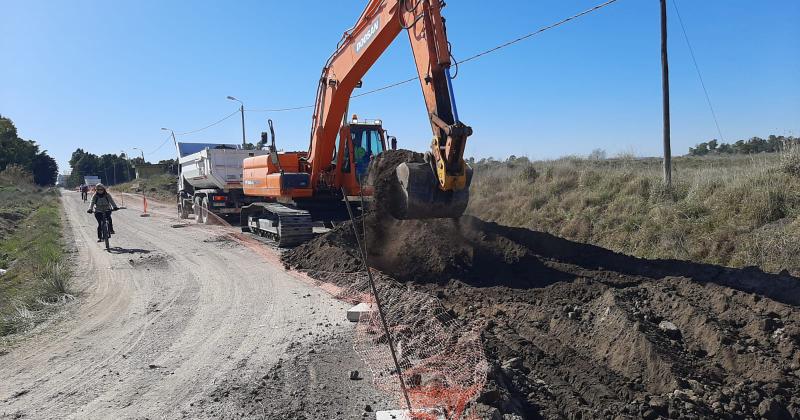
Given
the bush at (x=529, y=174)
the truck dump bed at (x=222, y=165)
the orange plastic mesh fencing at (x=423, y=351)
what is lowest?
the orange plastic mesh fencing at (x=423, y=351)

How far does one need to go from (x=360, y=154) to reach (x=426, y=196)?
228 inches

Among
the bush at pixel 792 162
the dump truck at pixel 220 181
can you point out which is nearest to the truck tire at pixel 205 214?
the dump truck at pixel 220 181

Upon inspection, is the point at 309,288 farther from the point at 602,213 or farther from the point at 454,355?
the point at 602,213

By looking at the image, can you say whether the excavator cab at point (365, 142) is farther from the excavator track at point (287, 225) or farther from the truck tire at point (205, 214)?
the truck tire at point (205, 214)

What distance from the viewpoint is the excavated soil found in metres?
4.22

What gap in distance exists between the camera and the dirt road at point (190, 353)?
15.2 ft

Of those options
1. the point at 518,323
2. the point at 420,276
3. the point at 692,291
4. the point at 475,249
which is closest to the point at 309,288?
the point at 420,276

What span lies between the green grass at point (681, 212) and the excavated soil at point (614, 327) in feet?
5.56

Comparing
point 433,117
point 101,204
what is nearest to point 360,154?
point 433,117

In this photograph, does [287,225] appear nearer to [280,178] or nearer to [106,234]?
[280,178]

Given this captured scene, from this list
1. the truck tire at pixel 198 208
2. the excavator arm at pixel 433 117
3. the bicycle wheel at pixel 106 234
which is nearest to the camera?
the excavator arm at pixel 433 117

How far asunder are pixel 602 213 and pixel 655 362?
8632 mm

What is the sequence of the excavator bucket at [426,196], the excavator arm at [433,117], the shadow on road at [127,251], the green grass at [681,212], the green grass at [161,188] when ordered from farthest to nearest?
the green grass at [161,188]
the shadow on road at [127,251]
the green grass at [681,212]
the excavator bucket at [426,196]
the excavator arm at [433,117]

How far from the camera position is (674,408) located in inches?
157
